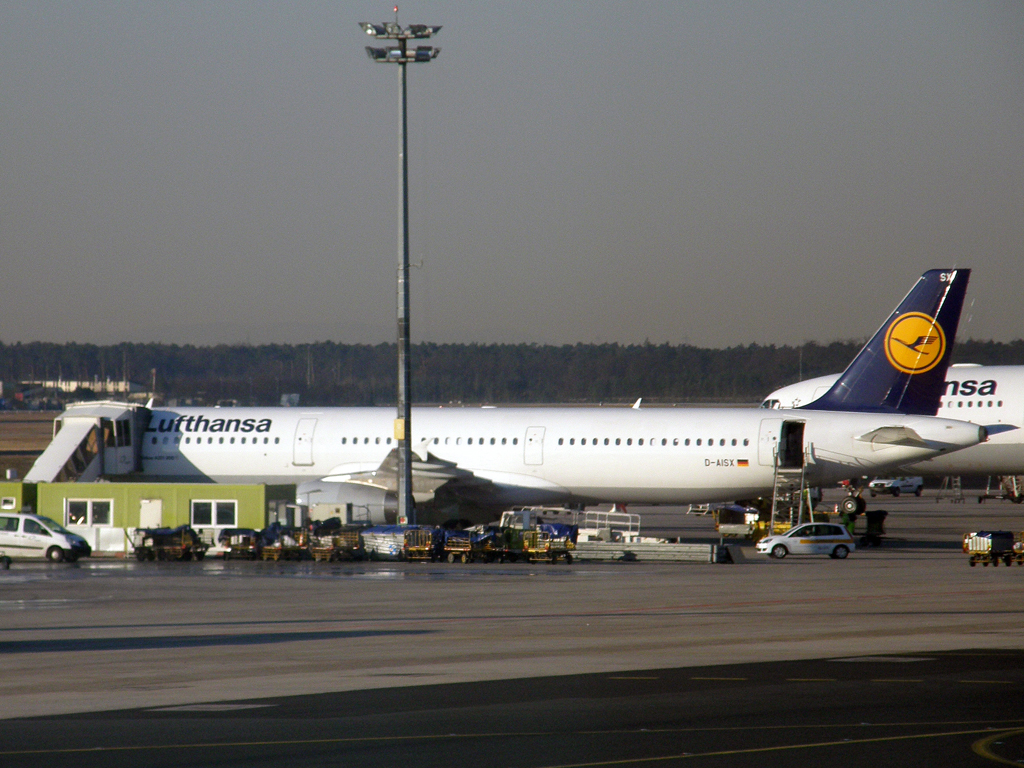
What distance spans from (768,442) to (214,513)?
17589mm

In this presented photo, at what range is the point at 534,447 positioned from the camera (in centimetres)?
4581

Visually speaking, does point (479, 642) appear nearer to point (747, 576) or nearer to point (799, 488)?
point (747, 576)

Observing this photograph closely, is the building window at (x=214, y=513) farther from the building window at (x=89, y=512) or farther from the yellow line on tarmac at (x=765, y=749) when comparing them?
the yellow line on tarmac at (x=765, y=749)

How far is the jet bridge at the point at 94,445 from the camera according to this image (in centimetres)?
4753

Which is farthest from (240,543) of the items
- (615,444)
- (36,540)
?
(615,444)

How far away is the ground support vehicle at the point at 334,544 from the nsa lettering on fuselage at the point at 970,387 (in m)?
28.4

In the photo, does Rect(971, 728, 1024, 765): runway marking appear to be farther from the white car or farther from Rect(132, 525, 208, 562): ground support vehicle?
Rect(132, 525, 208, 562): ground support vehicle

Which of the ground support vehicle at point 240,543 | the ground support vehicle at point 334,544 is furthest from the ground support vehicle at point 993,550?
the ground support vehicle at point 240,543

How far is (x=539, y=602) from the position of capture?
82.7ft

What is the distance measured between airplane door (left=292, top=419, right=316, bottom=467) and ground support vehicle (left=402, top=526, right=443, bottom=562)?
1185 centimetres

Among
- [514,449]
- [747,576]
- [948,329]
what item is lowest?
[747,576]

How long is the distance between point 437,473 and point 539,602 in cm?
2100

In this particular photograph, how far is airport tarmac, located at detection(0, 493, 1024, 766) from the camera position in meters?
11.8

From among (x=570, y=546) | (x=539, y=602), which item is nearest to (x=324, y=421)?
(x=570, y=546)
